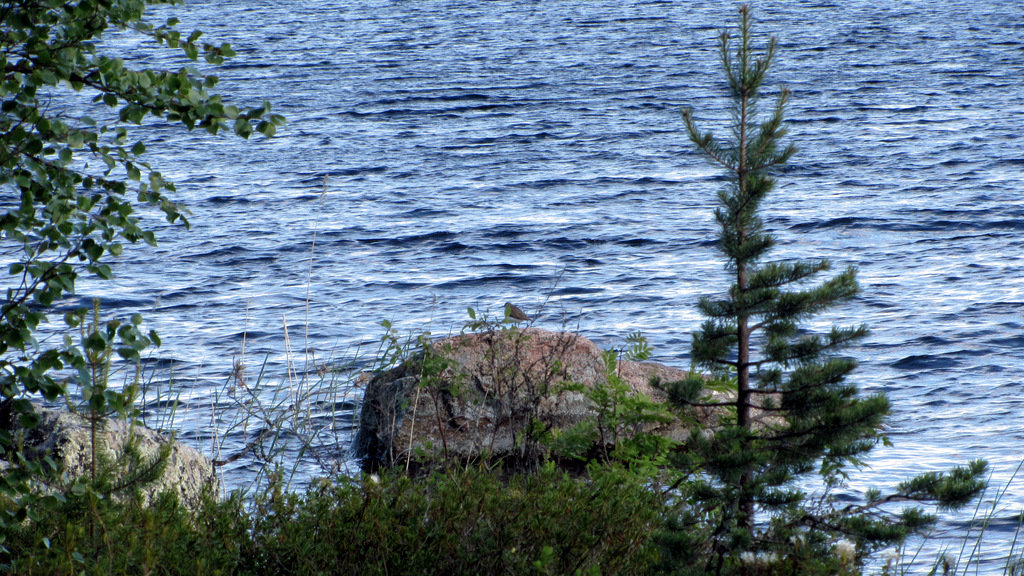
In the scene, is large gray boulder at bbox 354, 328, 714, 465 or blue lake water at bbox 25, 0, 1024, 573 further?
blue lake water at bbox 25, 0, 1024, 573

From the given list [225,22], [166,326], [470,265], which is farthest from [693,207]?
[225,22]

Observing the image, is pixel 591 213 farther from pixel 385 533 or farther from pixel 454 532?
pixel 385 533

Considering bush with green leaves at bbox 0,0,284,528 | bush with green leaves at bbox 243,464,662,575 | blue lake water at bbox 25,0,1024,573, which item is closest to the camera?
bush with green leaves at bbox 0,0,284,528

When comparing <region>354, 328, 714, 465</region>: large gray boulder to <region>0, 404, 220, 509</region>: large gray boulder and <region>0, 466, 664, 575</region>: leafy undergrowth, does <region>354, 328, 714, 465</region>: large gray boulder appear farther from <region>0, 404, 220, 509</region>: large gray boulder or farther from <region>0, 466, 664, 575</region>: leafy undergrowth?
<region>0, 466, 664, 575</region>: leafy undergrowth

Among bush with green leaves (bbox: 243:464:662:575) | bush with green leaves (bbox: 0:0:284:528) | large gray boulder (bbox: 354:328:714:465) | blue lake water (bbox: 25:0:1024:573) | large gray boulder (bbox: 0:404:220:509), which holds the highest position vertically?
bush with green leaves (bbox: 0:0:284:528)

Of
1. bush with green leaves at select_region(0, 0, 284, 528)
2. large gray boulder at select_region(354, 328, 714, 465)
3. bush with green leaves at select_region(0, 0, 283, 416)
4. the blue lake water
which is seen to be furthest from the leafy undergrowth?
large gray boulder at select_region(354, 328, 714, 465)

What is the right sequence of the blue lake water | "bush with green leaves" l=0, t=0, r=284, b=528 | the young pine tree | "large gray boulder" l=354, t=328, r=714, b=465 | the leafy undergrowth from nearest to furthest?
"bush with green leaves" l=0, t=0, r=284, b=528 < the leafy undergrowth < the young pine tree < "large gray boulder" l=354, t=328, r=714, b=465 < the blue lake water

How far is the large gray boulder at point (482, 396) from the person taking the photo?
8.55 metres

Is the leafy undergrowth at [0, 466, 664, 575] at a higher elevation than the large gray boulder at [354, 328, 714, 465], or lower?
higher

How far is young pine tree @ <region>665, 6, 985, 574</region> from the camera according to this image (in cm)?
529

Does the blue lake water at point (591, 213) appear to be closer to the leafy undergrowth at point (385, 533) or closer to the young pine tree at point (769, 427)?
the young pine tree at point (769, 427)

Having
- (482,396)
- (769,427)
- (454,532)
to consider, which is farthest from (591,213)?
(454,532)

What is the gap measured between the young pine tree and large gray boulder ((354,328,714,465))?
2842mm

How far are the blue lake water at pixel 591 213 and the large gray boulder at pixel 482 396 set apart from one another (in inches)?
31.3
